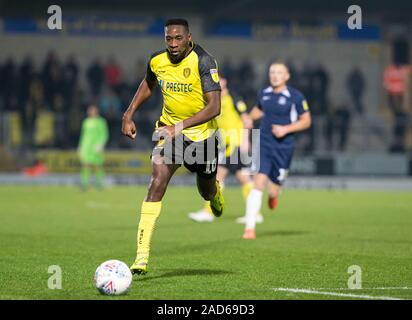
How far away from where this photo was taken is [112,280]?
8523 mm

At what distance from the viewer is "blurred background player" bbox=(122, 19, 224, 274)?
9.81m

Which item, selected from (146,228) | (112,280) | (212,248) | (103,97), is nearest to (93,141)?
(103,97)

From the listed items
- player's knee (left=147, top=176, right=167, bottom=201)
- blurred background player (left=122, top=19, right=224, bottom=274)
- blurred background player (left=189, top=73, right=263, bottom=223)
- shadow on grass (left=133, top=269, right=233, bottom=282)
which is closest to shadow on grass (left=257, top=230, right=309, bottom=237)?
blurred background player (left=189, top=73, right=263, bottom=223)

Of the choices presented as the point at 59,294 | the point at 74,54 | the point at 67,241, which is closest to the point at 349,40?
the point at 74,54

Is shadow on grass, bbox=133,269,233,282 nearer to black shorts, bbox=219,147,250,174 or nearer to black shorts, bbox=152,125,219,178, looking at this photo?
black shorts, bbox=152,125,219,178

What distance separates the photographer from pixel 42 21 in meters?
36.6

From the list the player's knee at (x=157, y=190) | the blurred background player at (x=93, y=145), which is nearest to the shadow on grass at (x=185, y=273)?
the player's knee at (x=157, y=190)

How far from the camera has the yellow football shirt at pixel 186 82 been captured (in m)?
9.93

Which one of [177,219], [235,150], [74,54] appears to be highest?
[74,54]

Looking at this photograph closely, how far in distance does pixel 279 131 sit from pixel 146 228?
16.5 ft

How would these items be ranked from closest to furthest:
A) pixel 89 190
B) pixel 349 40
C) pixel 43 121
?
pixel 89 190
pixel 43 121
pixel 349 40

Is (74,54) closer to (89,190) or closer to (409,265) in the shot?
(89,190)
